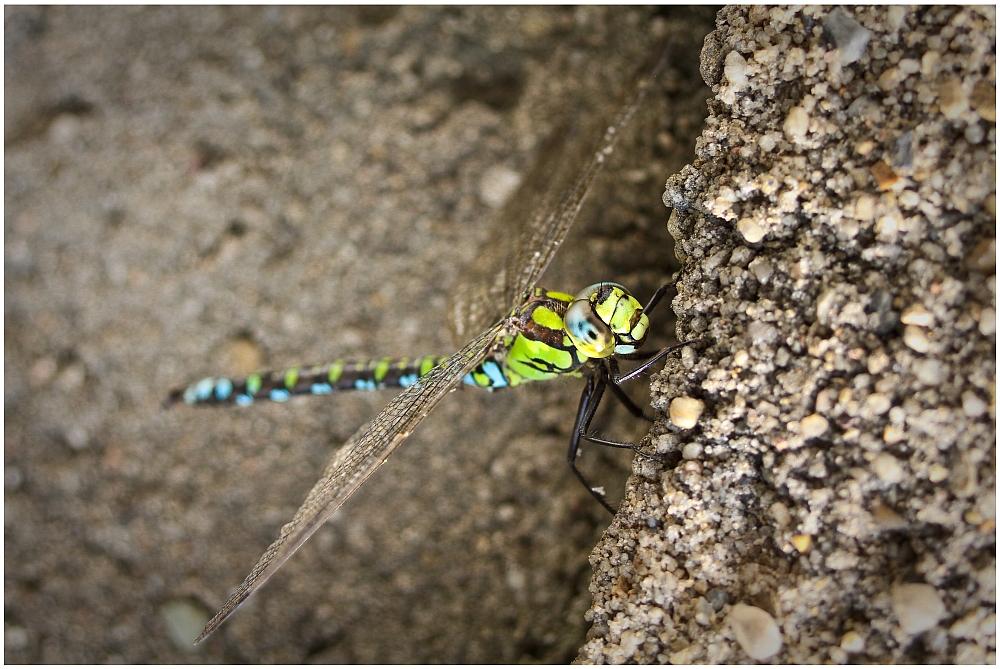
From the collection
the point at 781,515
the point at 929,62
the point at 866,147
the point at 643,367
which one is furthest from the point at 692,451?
the point at 929,62

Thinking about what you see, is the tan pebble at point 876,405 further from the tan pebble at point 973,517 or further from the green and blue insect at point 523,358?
the green and blue insect at point 523,358

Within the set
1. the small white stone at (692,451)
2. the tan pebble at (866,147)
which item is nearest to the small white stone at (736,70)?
the tan pebble at (866,147)

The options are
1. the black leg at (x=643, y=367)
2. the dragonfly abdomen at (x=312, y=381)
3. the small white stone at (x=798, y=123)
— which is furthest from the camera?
the dragonfly abdomen at (x=312, y=381)

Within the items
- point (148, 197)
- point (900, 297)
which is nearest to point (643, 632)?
point (900, 297)

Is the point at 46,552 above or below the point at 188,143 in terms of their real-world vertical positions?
below

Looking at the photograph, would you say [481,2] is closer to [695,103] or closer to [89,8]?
[695,103]

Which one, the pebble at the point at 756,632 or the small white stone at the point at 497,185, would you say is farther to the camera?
the small white stone at the point at 497,185

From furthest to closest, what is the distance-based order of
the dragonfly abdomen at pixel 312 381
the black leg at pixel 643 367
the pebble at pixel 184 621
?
the pebble at pixel 184 621 < the dragonfly abdomen at pixel 312 381 < the black leg at pixel 643 367
